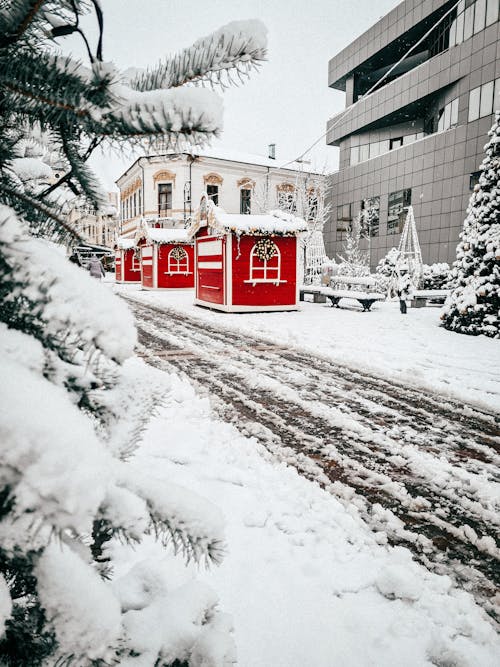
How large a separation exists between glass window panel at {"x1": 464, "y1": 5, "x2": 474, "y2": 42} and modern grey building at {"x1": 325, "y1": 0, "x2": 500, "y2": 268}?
46mm

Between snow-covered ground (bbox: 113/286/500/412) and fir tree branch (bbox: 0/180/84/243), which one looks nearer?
fir tree branch (bbox: 0/180/84/243)

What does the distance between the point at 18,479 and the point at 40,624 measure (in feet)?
1.24

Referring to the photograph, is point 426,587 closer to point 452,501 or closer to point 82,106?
point 452,501

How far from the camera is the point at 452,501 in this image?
2.76 m

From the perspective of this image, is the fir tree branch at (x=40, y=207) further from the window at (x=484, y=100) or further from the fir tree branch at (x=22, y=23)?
the window at (x=484, y=100)

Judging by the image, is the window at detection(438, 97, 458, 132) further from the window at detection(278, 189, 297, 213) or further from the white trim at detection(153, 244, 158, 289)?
the white trim at detection(153, 244, 158, 289)

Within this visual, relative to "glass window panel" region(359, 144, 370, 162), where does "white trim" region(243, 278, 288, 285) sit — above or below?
below

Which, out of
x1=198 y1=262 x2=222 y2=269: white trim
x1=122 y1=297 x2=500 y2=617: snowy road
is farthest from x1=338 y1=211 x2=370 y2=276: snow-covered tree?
x1=122 y1=297 x2=500 y2=617: snowy road

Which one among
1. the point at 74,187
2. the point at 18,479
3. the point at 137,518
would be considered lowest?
the point at 137,518

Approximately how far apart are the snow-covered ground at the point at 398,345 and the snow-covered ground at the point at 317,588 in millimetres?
3094

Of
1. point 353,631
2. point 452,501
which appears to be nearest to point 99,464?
point 353,631

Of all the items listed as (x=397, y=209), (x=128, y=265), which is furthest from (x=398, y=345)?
(x=128, y=265)

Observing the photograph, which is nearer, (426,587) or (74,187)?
(74,187)

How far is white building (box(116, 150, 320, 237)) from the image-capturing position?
34031mm
